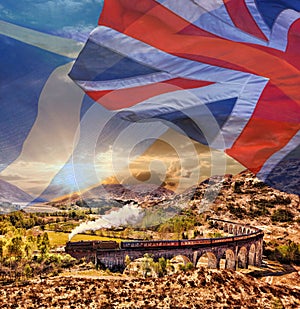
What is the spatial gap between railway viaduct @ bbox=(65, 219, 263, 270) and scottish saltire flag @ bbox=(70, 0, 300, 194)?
597 cm

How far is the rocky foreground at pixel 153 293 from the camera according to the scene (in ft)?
30.9

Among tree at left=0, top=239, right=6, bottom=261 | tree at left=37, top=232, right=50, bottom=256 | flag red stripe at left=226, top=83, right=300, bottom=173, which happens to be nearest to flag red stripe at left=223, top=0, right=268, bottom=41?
flag red stripe at left=226, top=83, right=300, bottom=173

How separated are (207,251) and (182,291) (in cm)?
242

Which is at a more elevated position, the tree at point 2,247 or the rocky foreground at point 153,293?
the tree at point 2,247

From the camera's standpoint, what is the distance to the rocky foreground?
30.9ft

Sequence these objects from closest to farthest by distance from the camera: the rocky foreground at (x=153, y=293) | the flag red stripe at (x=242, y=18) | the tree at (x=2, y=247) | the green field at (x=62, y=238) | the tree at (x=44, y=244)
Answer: the flag red stripe at (x=242, y=18)
the rocky foreground at (x=153, y=293)
the tree at (x=2, y=247)
the tree at (x=44, y=244)
the green field at (x=62, y=238)

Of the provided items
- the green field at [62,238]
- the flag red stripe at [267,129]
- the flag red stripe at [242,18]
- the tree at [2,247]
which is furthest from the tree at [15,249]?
the flag red stripe at [242,18]

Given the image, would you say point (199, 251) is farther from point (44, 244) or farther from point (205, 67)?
point (205, 67)

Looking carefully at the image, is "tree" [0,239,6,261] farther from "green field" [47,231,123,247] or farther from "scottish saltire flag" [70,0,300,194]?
"scottish saltire flag" [70,0,300,194]

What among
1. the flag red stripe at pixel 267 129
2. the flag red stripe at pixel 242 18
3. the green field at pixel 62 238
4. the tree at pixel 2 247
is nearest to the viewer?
the flag red stripe at pixel 267 129

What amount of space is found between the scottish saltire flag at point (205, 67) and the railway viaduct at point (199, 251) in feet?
19.6

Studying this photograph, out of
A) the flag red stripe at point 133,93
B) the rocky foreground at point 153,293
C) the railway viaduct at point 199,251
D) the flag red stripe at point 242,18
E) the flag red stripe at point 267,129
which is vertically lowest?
the rocky foreground at point 153,293

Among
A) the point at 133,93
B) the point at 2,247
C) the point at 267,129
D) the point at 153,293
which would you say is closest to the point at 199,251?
the point at 153,293

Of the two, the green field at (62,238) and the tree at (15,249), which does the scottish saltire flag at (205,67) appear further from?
the tree at (15,249)
